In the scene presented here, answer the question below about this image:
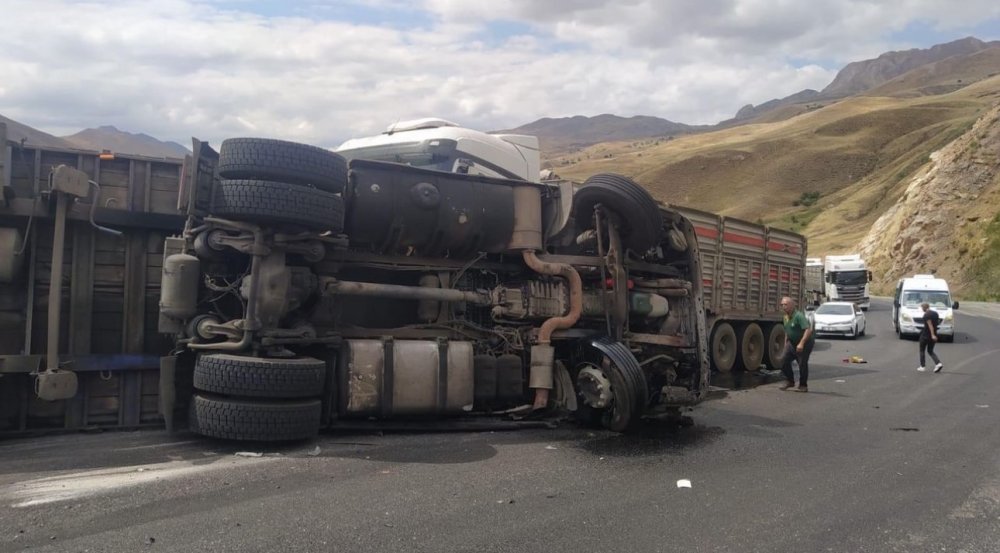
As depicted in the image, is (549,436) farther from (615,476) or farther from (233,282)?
(233,282)

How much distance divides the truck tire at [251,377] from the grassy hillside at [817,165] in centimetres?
6467

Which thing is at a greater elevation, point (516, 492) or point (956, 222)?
point (956, 222)

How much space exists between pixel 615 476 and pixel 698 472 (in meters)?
0.70

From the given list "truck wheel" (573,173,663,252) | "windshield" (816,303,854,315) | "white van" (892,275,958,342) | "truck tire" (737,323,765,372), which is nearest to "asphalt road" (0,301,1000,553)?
"truck wheel" (573,173,663,252)

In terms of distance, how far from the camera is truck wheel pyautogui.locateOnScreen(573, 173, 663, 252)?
25.1ft

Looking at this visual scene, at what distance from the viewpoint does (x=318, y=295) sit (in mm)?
6547

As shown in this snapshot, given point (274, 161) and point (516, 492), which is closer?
point (516, 492)

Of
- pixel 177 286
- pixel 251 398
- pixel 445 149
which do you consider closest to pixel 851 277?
pixel 445 149

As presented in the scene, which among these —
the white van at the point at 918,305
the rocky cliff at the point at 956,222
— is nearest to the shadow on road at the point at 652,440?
the white van at the point at 918,305

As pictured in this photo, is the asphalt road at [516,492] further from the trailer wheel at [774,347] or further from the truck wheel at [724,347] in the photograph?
Result: the trailer wheel at [774,347]

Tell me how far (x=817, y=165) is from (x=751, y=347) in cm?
9065

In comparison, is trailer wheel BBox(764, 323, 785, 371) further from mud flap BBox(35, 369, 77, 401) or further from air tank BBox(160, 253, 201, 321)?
mud flap BBox(35, 369, 77, 401)

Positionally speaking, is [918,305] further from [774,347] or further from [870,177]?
[870,177]

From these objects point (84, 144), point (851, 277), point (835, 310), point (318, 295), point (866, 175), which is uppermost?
point (866, 175)
